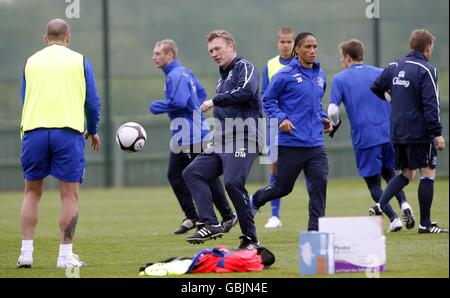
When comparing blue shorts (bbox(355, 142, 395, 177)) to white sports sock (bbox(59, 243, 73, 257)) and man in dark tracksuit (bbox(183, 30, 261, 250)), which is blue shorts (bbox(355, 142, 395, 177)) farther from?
white sports sock (bbox(59, 243, 73, 257))

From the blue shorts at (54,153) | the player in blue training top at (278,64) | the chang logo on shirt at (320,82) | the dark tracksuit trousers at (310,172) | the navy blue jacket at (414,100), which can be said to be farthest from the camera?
the player in blue training top at (278,64)

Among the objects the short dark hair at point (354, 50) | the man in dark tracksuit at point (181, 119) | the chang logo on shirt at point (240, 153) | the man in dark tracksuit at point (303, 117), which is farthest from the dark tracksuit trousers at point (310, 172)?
the short dark hair at point (354, 50)

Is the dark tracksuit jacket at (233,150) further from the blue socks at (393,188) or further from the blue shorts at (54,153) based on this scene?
the blue socks at (393,188)

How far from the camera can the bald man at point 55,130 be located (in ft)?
28.2

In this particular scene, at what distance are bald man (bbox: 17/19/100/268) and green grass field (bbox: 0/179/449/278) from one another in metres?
0.38

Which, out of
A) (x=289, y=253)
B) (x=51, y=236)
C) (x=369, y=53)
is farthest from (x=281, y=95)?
(x=369, y=53)

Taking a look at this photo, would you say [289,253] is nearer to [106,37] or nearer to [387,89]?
[387,89]

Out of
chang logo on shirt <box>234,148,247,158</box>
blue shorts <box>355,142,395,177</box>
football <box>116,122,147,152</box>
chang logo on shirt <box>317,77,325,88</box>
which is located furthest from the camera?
blue shorts <box>355,142,395,177</box>

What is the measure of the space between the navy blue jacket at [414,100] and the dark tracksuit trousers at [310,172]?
1227 millimetres

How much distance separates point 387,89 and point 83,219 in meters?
6.13

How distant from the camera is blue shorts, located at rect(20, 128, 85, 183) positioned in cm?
860

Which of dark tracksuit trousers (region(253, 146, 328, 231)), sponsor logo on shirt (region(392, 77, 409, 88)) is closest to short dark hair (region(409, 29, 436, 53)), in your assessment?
sponsor logo on shirt (region(392, 77, 409, 88))

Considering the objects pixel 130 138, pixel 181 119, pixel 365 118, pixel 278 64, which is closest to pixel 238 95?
pixel 130 138
